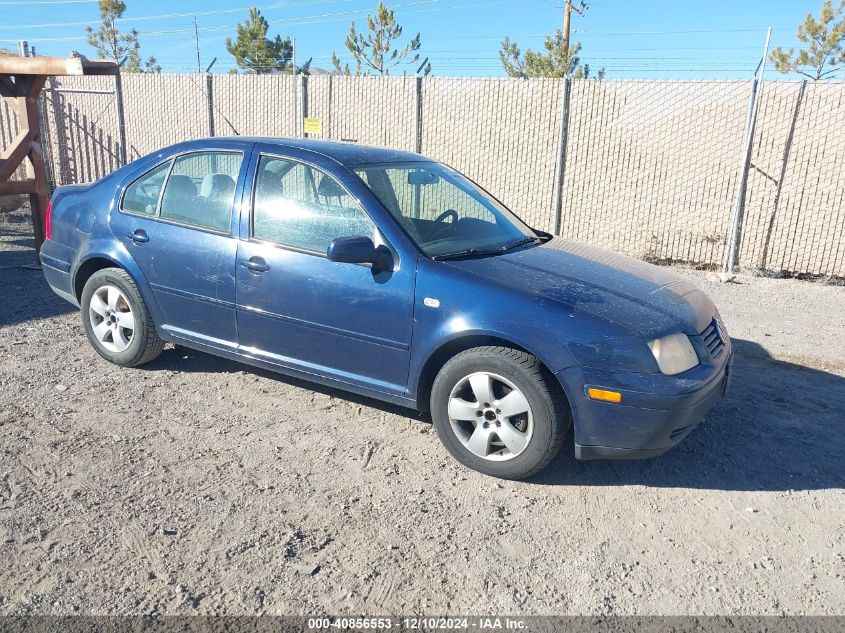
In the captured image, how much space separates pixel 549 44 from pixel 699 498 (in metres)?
25.5

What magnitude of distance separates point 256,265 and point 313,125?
325 inches

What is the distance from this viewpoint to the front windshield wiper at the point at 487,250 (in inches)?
163

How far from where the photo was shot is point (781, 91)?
9172mm

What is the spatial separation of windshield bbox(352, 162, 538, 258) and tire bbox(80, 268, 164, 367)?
190cm

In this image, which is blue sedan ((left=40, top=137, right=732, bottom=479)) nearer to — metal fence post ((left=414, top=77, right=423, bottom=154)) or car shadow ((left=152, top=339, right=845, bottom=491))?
car shadow ((left=152, top=339, right=845, bottom=491))

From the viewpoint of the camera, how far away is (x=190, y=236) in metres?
4.73

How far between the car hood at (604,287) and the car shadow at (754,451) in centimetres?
82

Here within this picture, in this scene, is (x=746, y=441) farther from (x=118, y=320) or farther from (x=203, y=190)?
(x=118, y=320)

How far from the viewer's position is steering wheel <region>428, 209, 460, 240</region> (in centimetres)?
438

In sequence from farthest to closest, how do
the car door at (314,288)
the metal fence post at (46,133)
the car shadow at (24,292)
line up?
the metal fence post at (46,133)
the car shadow at (24,292)
the car door at (314,288)

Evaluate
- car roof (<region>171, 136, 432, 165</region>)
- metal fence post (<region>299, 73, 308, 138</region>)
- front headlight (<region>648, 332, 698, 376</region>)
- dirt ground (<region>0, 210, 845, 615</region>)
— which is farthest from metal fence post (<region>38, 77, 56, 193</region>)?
front headlight (<region>648, 332, 698, 376</region>)

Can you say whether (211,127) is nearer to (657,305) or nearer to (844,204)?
(844,204)

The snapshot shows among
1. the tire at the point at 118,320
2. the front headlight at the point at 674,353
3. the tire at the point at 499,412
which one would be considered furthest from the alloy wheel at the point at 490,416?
the tire at the point at 118,320

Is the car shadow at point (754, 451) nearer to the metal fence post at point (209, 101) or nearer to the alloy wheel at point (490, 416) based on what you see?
the alloy wheel at point (490, 416)
